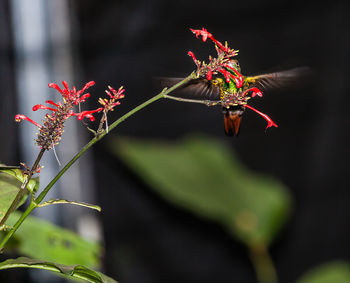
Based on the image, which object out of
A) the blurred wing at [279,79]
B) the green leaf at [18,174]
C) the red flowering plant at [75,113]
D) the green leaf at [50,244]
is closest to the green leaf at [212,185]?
the green leaf at [50,244]

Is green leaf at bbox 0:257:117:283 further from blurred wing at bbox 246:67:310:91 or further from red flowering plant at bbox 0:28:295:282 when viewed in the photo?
blurred wing at bbox 246:67:310:91

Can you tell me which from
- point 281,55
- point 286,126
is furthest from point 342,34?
point 286,126

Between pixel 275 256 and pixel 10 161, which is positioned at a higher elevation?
pixel 10 161

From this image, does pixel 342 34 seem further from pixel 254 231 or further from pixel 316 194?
pixel 254 231

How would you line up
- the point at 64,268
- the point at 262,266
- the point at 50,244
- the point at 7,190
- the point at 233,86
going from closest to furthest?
the point at 64,268
the point at 7,190
the point at 233,86
the point at 50,244
the point at 262,266

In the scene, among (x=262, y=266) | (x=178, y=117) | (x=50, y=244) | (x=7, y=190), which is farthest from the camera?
(x=178, y=117)

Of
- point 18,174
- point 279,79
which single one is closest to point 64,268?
point 18,174

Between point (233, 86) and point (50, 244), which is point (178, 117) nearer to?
point (50, 244)
